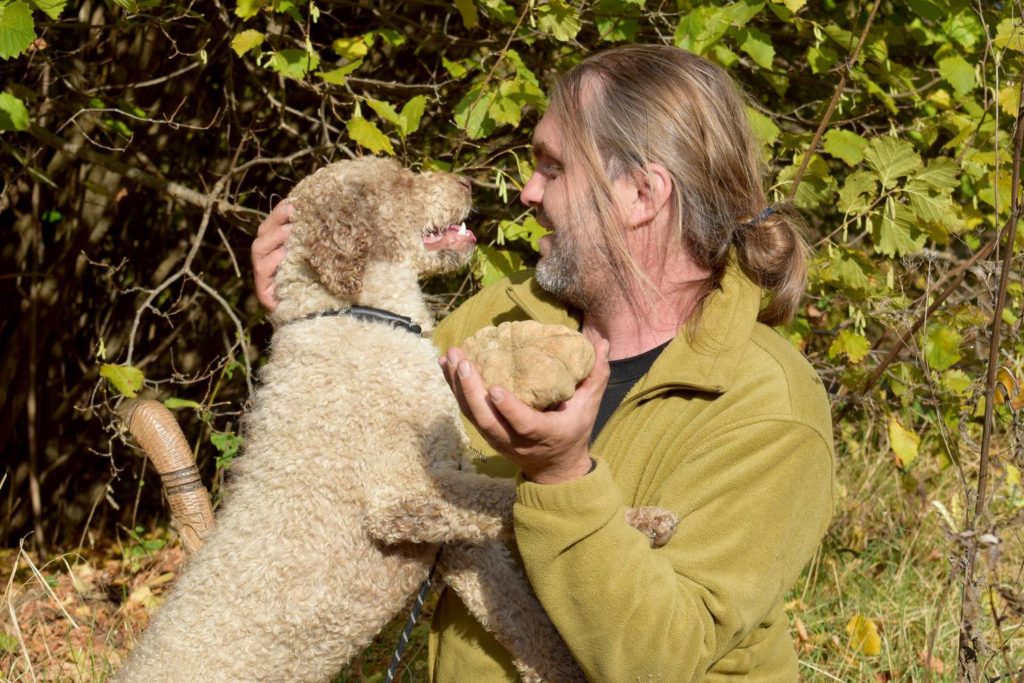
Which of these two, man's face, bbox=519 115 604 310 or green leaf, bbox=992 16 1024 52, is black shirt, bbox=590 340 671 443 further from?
green leaf, bbox=992 16 1024 52

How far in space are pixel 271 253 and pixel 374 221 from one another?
321mm

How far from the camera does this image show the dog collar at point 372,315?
2920 mm

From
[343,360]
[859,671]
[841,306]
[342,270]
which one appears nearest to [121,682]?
[343,360]

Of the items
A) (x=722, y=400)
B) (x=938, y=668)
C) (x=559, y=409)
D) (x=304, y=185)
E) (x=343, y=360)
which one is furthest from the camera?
(x=938, y=668)

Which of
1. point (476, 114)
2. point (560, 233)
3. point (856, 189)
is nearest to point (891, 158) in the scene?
point (856, 189)

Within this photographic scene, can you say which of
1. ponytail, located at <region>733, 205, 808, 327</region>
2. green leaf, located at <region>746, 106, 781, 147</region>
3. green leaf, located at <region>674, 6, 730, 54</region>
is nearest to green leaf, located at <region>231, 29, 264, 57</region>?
green leaf, located at <region>674, 6, 730, 54</region>

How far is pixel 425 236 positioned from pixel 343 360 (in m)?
0.61

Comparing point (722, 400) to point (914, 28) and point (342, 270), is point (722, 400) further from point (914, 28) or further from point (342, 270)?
point (914, 28)

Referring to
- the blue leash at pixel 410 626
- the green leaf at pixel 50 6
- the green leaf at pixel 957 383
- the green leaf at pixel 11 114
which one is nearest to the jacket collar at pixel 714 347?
the blue leash at pixel 410 626

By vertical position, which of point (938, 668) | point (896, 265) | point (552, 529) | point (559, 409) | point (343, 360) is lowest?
point (938, 668)

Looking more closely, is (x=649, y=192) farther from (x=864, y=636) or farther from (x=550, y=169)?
(x=864, y=636)

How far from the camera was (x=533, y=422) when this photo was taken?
1856mm

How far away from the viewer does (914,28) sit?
4410mm

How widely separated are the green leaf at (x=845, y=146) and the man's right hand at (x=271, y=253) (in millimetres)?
2032
